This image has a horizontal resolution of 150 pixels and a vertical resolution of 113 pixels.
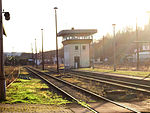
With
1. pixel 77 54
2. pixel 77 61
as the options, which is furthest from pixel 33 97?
pixel 77 61

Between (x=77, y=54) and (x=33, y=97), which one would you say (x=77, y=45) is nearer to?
(x=77, y=54)

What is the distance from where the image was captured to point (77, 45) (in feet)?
182

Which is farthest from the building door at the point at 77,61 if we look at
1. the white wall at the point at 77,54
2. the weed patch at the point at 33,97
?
the weed patch at the point at 33,97

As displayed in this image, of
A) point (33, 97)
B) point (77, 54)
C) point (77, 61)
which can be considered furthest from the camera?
point (77, 61)

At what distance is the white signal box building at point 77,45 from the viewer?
5522cm

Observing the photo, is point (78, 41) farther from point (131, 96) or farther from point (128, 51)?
point (128, 51)

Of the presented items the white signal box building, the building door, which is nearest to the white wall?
the white signal box building

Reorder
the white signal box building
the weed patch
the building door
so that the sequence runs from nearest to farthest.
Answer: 1. the weed patch
2. the white signal box building
3. the building door

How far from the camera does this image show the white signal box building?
55219mm

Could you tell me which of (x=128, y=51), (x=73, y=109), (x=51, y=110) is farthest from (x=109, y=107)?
(x=128, y=51)

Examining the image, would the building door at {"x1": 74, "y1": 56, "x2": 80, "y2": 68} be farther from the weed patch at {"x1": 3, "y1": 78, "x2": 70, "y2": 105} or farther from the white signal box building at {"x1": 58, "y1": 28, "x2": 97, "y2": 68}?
the weed patch at {"x1": 3, "y1": 78, "x2": 70, "y2": 105}

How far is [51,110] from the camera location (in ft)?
31.0

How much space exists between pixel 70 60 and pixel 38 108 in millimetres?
45517

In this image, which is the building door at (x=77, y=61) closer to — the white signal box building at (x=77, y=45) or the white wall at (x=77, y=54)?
the white signal box building at (x=77, y=45)
